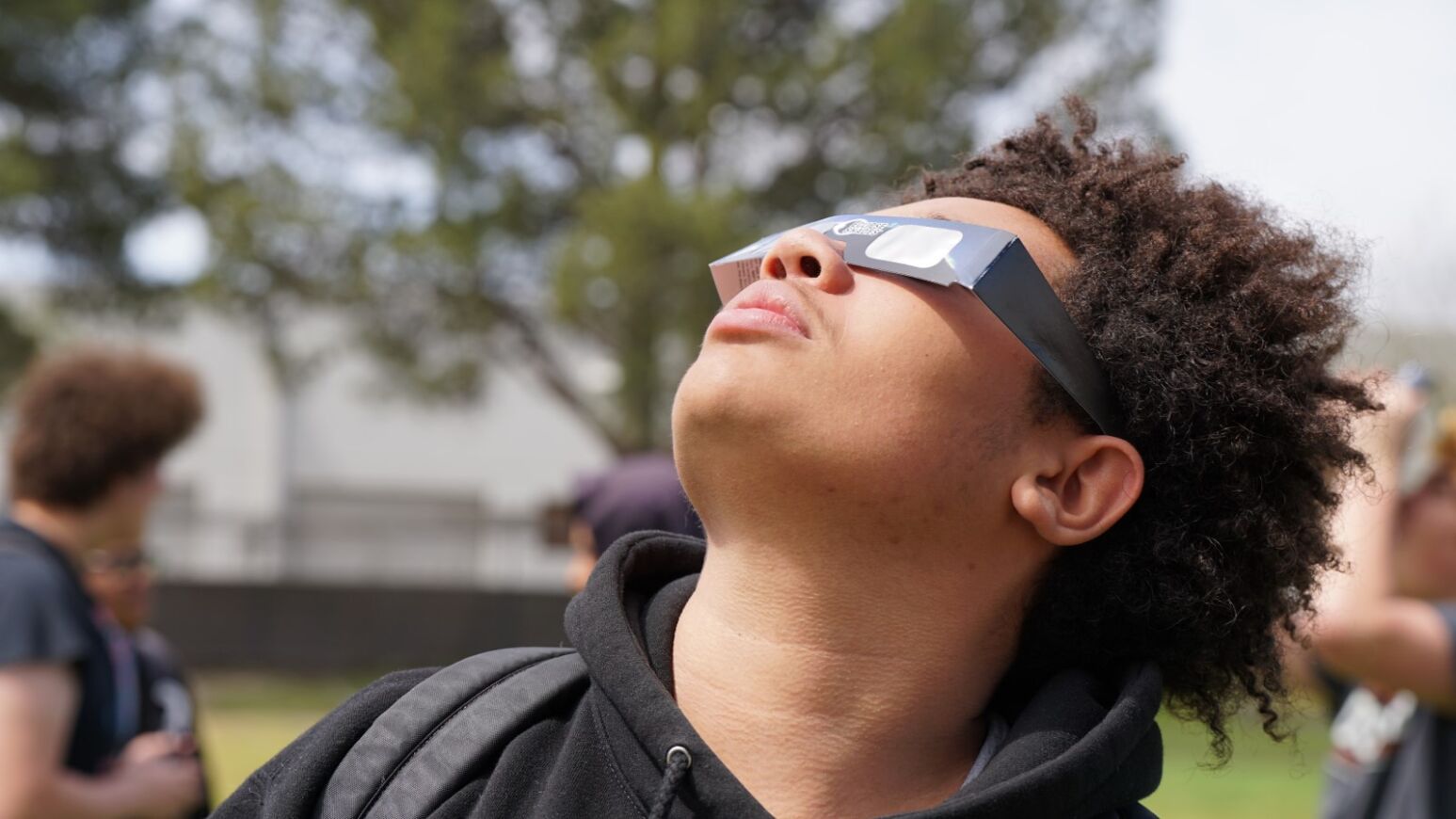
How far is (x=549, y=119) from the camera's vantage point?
1967cm

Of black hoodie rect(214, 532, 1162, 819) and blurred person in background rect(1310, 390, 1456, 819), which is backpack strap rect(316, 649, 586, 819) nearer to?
black hoodie rect(214, 532, 1162, 819)

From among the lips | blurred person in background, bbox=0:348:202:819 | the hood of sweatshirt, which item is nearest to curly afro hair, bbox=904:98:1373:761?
the hood of sweatshirt

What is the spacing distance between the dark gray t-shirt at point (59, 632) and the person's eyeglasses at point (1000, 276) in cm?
239

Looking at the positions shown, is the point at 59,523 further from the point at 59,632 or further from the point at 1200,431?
the point at 1200,431

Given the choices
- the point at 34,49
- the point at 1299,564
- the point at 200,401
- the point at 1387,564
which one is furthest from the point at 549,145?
the point at 1299,564

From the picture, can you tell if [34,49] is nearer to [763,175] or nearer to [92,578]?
[763,175]

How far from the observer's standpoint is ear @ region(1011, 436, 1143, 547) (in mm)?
2070

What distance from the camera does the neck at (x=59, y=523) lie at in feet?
13.1

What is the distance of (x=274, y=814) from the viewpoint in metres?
1.81

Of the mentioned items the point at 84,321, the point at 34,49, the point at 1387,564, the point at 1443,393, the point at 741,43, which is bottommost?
the point at 84,321

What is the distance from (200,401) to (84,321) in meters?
17.6

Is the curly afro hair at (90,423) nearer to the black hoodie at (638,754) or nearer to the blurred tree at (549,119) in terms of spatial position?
the black hoodie at (638,754)

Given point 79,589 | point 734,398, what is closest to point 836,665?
point 734,398

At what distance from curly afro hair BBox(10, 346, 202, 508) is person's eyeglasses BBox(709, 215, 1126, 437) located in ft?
9.41
